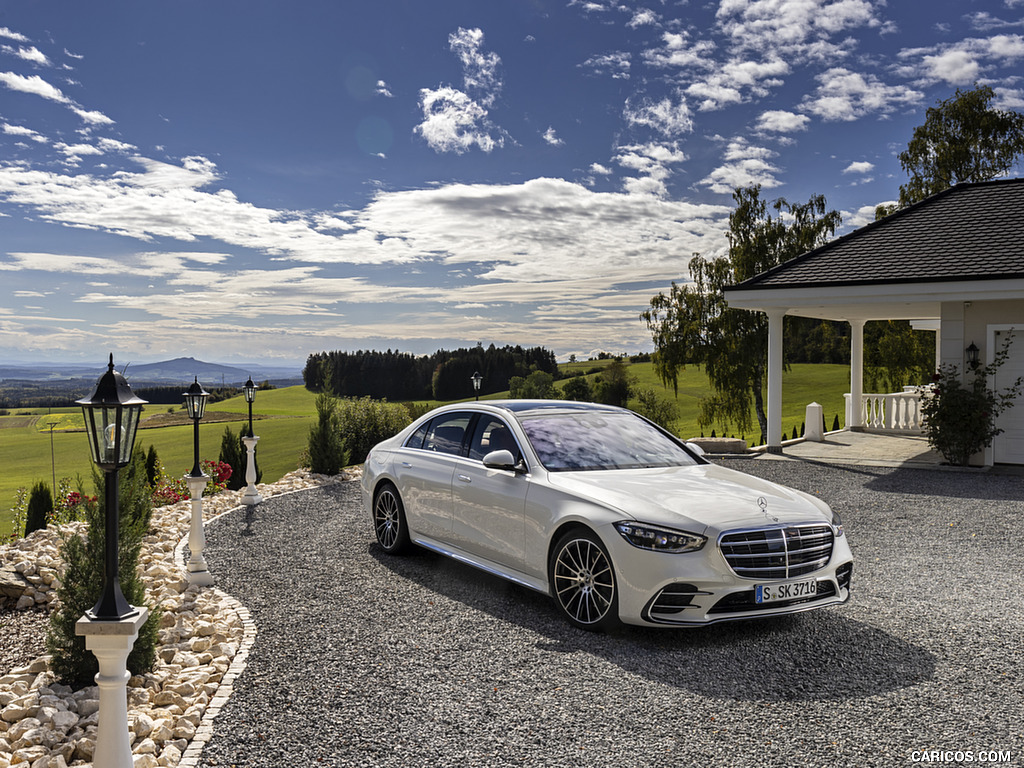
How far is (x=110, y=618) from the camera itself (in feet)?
9.80

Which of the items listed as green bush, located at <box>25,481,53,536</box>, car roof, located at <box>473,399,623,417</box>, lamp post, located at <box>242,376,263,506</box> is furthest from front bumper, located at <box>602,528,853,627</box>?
green bush, located at <box>25,481,53,536</box>

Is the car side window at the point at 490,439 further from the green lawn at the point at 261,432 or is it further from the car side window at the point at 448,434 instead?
the green lawn at the point at 261,432

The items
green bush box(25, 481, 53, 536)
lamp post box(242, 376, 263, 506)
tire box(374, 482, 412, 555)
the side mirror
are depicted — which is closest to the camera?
the side mirror

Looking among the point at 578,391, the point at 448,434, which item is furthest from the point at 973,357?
the point at 578,391

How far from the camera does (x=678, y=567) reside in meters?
4.45

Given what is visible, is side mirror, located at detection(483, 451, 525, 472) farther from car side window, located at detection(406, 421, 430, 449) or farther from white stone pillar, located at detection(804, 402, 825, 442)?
white stone pillar, located at detection(804, 402, 825, 442)

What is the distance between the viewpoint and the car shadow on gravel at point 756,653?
13.2 feet

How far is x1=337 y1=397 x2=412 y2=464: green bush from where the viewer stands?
57.4ft

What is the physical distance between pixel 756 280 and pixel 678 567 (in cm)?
1260

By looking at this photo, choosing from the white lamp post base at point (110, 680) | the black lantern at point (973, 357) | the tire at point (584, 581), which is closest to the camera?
the white lamp post base at point (110, 680)

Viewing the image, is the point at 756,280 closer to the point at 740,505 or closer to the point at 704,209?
the point at 740,505

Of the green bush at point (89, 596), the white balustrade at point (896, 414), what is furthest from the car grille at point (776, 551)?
the white balustrade at point (896, 414)

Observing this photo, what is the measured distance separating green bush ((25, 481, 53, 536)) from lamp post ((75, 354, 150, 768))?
942 cm

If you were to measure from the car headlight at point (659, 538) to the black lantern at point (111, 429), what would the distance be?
2.82m
